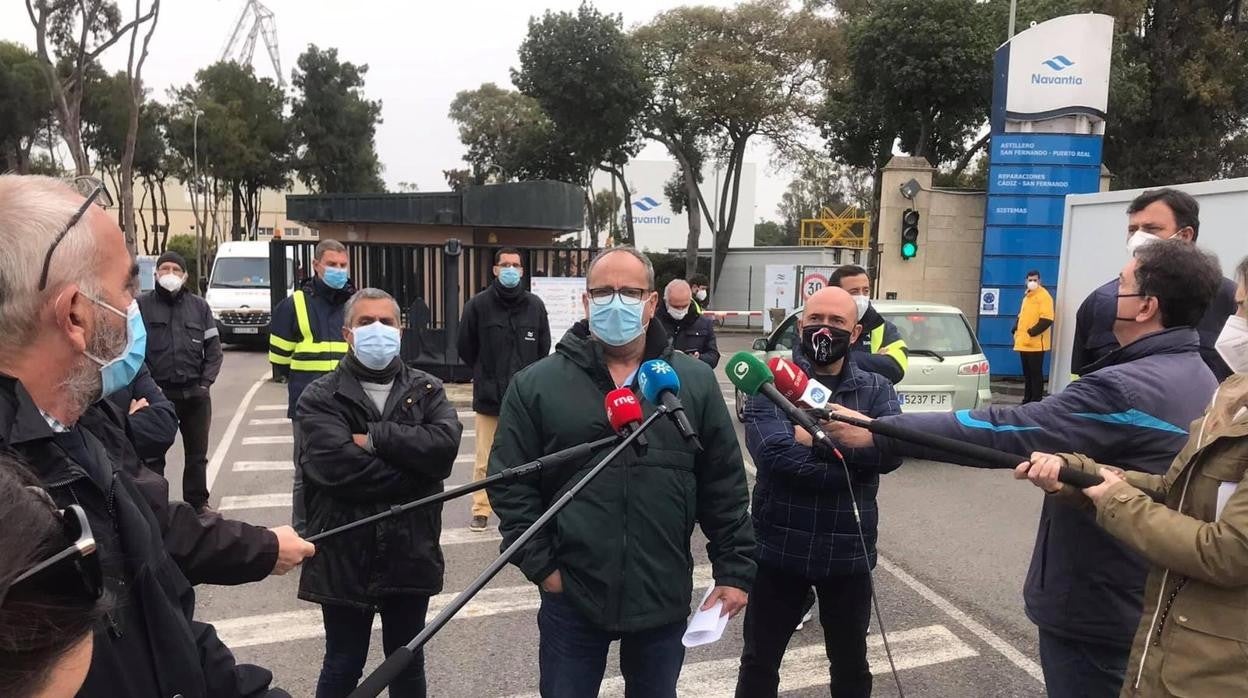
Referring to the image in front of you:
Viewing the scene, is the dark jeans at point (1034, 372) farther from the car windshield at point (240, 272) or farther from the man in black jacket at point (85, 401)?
the car windshield at point (240, 272)

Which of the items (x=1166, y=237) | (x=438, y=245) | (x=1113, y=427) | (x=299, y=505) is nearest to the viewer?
(x=1113, y=427)

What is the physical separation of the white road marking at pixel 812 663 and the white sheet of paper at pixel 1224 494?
7.89 ft

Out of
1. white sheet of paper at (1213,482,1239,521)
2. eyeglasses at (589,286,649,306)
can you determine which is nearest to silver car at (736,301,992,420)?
eyeglasses at (589,286,649,306)

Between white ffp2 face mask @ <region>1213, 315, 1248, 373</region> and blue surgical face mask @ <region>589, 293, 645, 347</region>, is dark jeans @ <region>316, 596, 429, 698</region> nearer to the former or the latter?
blue surgical face mask @ <region>589, 293, 645, 347</region>

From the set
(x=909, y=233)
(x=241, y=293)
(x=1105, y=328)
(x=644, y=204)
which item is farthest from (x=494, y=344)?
(x=644, y=204)

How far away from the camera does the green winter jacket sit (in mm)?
2596

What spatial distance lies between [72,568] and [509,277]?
5.62m

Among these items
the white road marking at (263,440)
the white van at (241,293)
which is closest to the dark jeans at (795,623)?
the white road marking at (263,440)

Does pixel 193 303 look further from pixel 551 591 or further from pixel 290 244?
pixel 290 244

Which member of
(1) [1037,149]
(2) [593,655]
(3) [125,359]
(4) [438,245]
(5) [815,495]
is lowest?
(2) [593,655]

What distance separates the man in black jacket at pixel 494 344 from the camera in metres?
6.46

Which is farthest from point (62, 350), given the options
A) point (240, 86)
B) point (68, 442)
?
point (240, 86)

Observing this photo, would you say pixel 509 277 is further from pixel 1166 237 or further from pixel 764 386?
pixel 764 386

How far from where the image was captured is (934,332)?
9.20 metres
